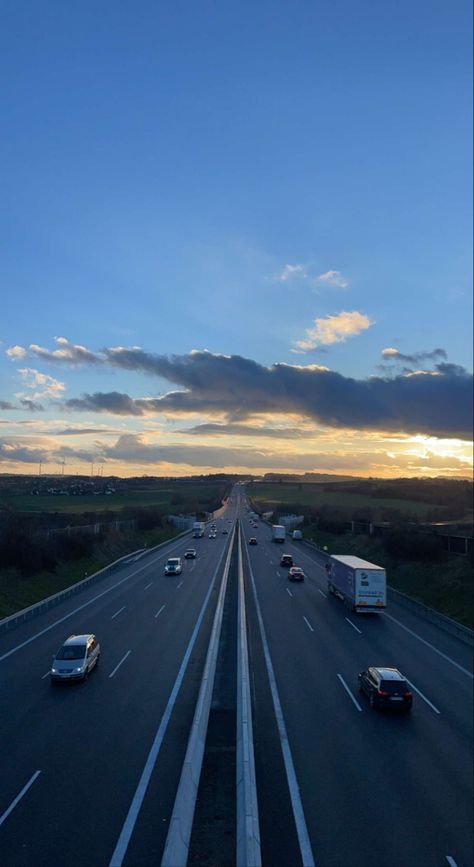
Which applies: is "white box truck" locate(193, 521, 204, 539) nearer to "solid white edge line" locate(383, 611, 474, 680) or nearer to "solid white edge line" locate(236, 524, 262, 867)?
"solid white edge line" locate(383, 611, 474, 680)

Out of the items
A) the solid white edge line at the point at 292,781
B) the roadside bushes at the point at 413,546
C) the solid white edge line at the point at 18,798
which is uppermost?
the roadside bushes at the point at 413,546

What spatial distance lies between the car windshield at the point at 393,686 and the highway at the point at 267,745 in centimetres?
101

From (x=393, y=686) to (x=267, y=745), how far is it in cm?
583

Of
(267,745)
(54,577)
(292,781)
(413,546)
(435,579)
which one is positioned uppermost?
(413,546)

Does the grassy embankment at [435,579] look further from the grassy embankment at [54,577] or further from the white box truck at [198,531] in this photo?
the white box truck at [198,531]

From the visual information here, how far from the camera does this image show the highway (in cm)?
1303

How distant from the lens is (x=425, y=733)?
2031cm

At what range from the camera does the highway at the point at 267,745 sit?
1303 cm

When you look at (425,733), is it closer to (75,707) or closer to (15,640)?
(75,707)

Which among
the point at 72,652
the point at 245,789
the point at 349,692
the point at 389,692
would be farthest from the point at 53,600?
the point at 245,789

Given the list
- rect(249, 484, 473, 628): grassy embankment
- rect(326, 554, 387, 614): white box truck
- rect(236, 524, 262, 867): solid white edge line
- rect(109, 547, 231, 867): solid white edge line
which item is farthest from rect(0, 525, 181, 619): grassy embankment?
rect(249, 484, 473, 628): grassy embankment

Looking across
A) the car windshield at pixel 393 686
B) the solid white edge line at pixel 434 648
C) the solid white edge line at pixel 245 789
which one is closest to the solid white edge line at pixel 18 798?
the solid white edge line at pixel 245 789

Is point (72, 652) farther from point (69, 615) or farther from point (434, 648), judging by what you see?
point (434, 648)

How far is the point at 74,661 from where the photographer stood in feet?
78.7
